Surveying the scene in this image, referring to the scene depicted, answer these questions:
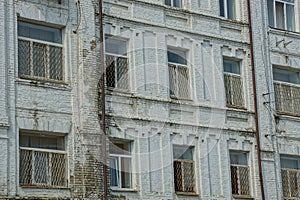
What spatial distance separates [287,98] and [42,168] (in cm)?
1118

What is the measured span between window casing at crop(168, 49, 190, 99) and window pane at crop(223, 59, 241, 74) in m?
1.91

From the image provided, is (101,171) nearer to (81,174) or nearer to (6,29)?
(81,174)

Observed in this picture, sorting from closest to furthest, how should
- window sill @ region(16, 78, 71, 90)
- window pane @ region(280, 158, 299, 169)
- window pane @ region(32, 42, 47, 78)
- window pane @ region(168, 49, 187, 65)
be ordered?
window sill @ region(16, 78, 71, 90) → window pane @ region(32, 42, 47, 78) → window pane @ region(168, 49, 187, 65) → window pane @ region(280, 158, 299, 169)

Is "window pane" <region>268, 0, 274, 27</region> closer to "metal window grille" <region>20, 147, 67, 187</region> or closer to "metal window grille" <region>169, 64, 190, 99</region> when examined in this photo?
"metal window grille" <region>169, 64, 190, 99</region>

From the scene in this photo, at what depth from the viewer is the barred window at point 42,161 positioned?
21594mm

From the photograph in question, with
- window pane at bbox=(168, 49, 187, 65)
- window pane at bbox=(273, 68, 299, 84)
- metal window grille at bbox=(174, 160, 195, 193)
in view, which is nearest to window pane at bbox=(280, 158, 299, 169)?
window pane at bbox=(273, 68, 299, 84)

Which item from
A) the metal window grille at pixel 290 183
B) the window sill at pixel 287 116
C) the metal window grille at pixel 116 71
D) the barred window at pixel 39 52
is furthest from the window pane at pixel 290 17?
the barred window at pixel 39 52

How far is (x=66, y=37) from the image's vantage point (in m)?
23.2

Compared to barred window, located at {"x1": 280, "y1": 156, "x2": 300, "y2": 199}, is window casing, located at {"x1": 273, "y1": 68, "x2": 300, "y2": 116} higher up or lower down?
higher up

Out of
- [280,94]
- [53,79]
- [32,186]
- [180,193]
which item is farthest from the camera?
[280,94]

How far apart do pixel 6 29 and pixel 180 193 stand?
7593 millimetres

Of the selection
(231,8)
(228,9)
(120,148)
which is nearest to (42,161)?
(120,148)

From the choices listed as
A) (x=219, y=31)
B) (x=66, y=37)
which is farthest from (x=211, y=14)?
(x=66, y=37)

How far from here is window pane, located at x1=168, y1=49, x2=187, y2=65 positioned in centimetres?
2594
